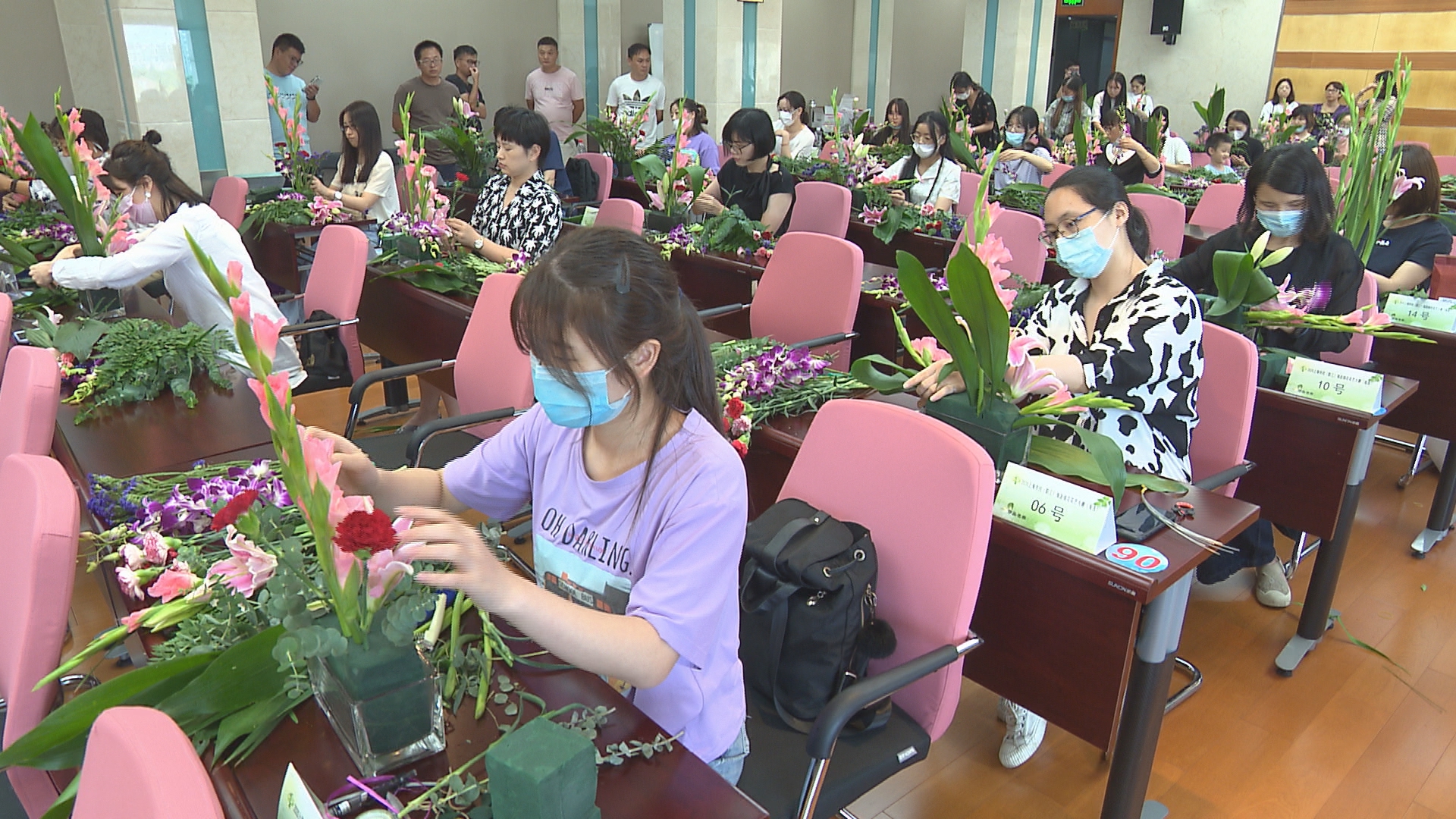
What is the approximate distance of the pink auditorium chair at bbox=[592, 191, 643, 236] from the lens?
12.8 feet

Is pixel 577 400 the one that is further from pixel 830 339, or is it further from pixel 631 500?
pixel 830 339

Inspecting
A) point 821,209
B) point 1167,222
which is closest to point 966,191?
point 821,209

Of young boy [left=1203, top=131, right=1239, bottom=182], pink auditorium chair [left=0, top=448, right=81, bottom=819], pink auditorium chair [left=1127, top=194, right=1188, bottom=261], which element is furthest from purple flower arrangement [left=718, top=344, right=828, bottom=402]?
young boy [left=1203, top=131, right=1239, bottom=182]

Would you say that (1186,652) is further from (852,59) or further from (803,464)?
(852,59)

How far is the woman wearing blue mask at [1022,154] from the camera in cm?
540

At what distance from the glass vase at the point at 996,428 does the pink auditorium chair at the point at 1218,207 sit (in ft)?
12.6

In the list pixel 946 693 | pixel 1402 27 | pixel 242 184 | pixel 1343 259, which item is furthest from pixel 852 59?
pixel 946 693

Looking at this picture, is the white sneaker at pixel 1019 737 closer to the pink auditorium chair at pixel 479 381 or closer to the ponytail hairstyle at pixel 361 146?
the pink auditorium chair at pixel 479 381

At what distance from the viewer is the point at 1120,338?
2043 millimetres

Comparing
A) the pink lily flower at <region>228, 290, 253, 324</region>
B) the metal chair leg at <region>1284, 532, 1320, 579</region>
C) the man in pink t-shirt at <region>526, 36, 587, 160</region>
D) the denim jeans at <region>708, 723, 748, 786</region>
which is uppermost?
the man in pink t-shirt at <region>526, 36, 587, 160</region>

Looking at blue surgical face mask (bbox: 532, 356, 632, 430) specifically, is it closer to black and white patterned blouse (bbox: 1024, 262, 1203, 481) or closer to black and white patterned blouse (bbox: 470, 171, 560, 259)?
black and white patterned blouse (bbox: 1024, 262, 1203, 481)

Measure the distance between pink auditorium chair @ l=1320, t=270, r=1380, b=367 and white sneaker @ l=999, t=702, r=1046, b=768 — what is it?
59.2 inches

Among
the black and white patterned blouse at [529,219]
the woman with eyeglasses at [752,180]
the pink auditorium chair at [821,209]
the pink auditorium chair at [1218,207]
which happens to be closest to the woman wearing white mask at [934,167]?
the pink auditorium chair at [821,209]

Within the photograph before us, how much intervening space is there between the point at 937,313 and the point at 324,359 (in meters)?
2.29
